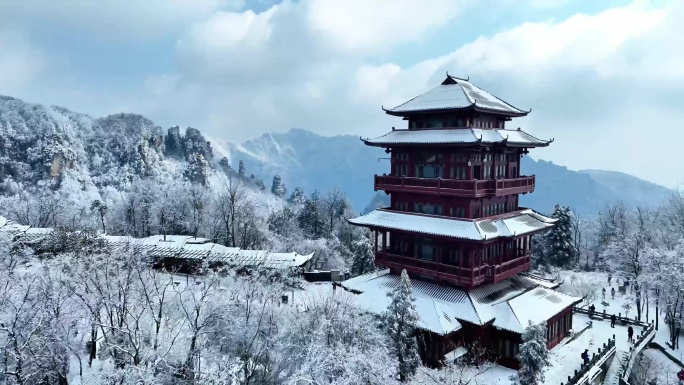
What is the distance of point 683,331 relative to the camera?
111 feet

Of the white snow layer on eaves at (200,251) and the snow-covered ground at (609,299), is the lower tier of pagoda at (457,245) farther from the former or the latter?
the snow-covered ground at (609,299)

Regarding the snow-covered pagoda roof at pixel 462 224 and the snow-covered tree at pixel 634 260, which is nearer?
the snow-covered pagoda roof at pixel 462 224

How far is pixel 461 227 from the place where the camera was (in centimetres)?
2427

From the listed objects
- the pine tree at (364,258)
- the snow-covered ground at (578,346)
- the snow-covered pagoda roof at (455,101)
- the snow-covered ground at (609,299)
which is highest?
the snow-covered pagoda roof at (455,101)

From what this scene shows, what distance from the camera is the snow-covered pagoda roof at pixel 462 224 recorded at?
23.9 metres

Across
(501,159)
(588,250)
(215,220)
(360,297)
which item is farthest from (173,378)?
(588,250)

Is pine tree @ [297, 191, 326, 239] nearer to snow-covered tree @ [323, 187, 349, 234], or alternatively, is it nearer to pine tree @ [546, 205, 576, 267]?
snow-covered tree @ [323, 187, 349, 234]

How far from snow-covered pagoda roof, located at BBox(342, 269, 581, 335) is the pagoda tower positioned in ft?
2.72

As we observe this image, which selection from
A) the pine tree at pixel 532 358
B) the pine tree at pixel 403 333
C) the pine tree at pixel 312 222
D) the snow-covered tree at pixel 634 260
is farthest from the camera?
the pine tree at pixel 312 222

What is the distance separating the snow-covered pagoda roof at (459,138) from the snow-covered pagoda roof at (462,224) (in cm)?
448

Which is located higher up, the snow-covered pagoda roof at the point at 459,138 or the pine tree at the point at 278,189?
the snow-covered pagoda roof at the point at 459,138

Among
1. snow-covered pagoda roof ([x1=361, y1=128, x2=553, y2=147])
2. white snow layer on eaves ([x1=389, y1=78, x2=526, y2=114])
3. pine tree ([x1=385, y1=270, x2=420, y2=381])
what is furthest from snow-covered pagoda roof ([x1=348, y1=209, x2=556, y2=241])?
white snow layer on eaves ([x1=389, y1=78, x2=526, y2=114])

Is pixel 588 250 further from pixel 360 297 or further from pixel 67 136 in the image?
pixel 67 136

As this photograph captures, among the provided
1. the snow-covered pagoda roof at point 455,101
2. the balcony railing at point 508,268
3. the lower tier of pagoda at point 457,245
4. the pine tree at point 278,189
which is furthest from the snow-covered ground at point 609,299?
the pine tree at point 278,189
